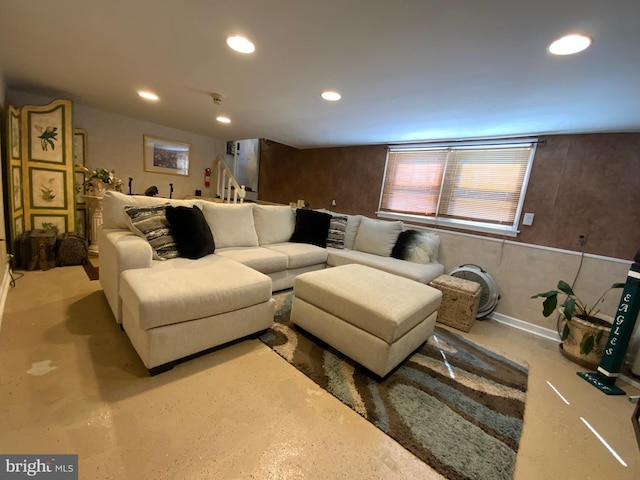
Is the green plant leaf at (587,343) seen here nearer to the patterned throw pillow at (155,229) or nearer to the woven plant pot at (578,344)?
the woven plant pot at (578,344)

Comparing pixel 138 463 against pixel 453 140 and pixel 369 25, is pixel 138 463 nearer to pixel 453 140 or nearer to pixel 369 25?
pixel 369 25

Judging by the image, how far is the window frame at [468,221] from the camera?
2.73m

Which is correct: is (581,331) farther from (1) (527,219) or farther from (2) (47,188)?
(2) (47,188)

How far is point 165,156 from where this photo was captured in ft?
15.3

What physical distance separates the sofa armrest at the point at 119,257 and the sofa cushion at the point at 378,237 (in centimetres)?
235

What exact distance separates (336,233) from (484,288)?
177 cm

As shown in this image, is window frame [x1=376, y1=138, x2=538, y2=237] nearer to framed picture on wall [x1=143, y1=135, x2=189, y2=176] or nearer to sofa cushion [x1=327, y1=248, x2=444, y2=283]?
sofa cushion [x1=327, y1=248, x2=444, y2=283]

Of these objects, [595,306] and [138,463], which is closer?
[138,463]

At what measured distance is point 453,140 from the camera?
3176 millimetres

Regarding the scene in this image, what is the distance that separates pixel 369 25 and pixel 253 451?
2.03 meters

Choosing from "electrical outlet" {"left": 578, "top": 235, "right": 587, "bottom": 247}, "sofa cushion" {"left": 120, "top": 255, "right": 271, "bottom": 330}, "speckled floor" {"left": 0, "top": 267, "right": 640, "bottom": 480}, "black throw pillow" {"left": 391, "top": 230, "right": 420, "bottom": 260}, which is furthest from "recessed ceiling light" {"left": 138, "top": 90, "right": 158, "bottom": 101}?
"electrical outlet" {"left": 578, "top": 235, "right": 587, "bottom": 247}

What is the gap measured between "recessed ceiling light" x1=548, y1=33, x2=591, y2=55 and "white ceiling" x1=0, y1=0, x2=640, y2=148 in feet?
0.13

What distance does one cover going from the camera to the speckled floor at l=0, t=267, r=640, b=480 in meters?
1.07

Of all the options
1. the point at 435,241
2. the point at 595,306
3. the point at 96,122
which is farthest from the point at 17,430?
the point at 96,122
